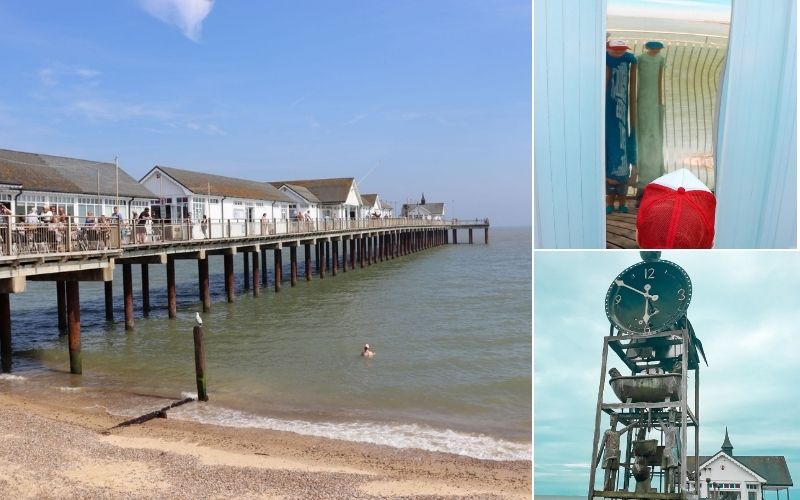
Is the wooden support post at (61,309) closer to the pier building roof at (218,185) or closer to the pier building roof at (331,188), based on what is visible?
the pier building roof at (218,185)

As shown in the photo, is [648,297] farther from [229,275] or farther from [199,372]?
[229,275]

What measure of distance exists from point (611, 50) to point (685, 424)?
1.65m

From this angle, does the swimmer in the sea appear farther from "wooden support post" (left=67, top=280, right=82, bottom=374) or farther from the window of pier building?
the window of pier building

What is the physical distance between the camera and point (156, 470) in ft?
28.3

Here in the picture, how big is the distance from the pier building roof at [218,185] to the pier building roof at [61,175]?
12.8 ft

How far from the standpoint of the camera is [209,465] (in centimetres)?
912

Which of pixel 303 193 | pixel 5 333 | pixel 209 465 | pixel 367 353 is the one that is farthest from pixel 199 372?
pixel 303 193

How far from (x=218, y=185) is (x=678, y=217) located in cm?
3310

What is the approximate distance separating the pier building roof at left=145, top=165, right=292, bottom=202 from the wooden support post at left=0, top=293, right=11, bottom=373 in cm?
1459

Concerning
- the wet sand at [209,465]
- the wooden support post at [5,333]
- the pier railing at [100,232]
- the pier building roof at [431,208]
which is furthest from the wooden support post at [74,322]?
the pier building roof at [431,208]

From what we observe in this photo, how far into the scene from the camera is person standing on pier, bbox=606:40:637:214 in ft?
9.20

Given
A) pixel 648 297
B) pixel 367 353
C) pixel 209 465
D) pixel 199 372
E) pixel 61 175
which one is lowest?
pixel 367 353

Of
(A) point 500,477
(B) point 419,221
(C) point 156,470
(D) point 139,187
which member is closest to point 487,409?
(A) point 500,477

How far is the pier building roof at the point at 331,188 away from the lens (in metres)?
53.3
